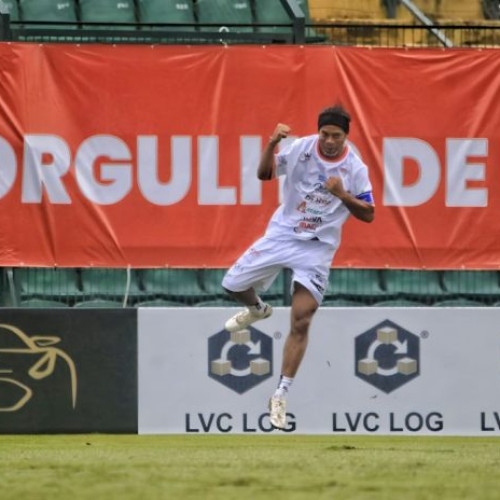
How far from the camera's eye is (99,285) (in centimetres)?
1299

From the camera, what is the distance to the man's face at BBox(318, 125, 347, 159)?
1012cm

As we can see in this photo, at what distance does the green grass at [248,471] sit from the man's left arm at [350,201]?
1.62 metres

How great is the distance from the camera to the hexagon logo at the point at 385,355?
40.3 ft

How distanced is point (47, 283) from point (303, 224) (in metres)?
3.24

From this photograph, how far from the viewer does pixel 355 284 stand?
13.2 m

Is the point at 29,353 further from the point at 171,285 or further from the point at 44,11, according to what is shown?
the point at 44,11

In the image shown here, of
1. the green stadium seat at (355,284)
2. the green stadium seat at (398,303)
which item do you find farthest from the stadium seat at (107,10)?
the green stadium seat at (398,303)

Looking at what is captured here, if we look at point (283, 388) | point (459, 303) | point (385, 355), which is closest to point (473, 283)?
point (459, 303)

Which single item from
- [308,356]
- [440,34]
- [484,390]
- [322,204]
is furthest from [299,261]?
[440,34]

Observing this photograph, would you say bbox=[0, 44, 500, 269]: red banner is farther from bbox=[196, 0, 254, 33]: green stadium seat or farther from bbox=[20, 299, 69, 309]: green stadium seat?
bbox=[196, 0, 254, 33]: green stadium seat

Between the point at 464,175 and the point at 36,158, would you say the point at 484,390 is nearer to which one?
the point at 464,175

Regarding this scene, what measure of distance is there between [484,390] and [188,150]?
10.8 feet

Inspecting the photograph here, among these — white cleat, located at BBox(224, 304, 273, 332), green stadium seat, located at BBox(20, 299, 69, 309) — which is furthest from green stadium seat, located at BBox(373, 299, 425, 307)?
green stadium seat, located at BBox(20, 299, 69, 309)

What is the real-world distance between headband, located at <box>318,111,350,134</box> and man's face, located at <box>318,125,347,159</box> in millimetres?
24
